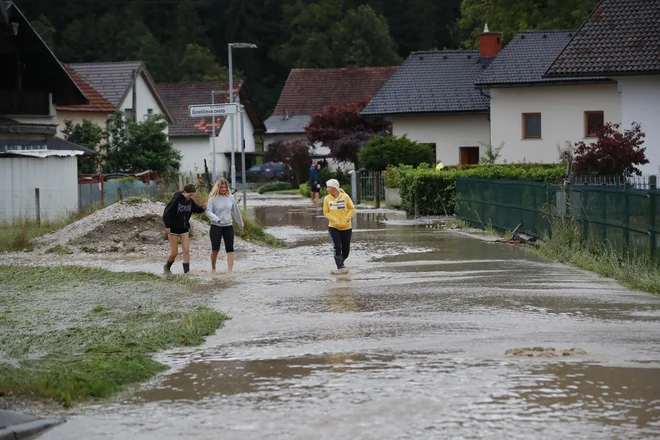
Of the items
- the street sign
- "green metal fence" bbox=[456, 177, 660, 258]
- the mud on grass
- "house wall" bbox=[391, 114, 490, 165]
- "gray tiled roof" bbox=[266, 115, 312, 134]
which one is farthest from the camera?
"gray tiled roof" bbox=[266, 115, 312, 134]

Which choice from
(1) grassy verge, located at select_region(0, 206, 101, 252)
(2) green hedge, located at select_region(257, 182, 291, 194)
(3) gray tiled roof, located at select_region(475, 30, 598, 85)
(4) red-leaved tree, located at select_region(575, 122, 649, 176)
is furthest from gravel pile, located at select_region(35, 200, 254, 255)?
(2) green hedge, located at select_region(257, 182, 291, 194)

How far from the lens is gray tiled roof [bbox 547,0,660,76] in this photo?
3181 cm

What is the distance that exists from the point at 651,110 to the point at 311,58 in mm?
70523

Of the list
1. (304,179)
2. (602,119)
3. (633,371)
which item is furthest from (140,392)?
(304,179)

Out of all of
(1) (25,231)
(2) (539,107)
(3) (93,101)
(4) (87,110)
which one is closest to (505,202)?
(1) (25,231)

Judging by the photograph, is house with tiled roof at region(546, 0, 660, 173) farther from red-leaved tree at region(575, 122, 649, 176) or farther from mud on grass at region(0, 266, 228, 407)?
mud on grass at region(0, 266, 228, 407)

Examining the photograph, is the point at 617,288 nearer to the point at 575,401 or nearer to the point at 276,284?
the point at 276,284

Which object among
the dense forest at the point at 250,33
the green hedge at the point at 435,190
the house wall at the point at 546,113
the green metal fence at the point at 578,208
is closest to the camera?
the green metal fence at the point at 578,208

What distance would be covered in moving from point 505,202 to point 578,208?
568 cm

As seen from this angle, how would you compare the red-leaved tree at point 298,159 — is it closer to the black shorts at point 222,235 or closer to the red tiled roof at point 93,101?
the red tiled roof at point 93,101


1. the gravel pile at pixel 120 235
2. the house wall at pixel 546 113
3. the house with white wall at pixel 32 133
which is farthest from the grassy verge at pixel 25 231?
the house wall at pixel 546 113

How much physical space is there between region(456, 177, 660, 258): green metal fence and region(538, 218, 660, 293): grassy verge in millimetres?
130

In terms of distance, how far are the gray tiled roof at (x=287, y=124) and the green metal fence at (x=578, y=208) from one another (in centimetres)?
5392

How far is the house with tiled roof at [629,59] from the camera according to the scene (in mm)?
31766
